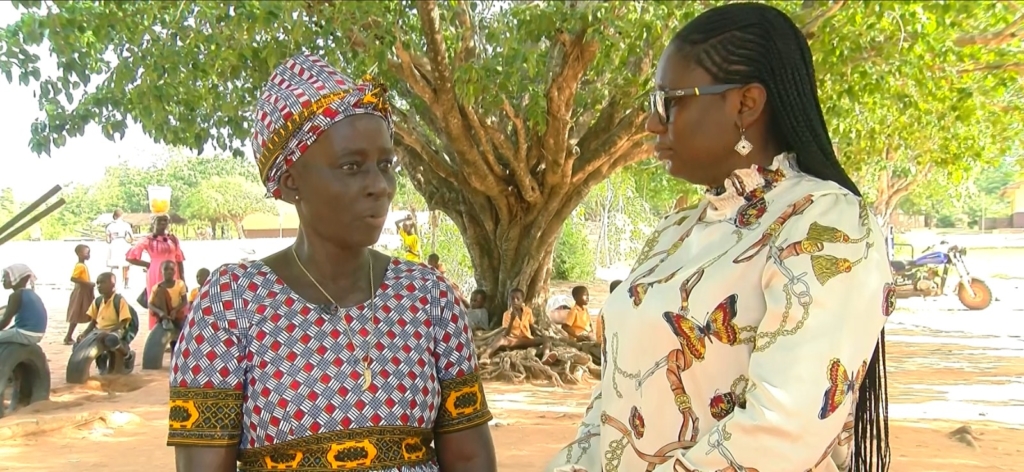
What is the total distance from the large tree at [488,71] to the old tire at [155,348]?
245 cm

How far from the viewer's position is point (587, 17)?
652cm

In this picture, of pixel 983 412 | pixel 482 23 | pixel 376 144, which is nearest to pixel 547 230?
pixel 482 23

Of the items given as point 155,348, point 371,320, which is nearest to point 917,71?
point 371,320

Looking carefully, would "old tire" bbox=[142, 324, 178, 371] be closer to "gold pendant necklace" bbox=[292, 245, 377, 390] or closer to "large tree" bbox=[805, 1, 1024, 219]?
"large tree" bbox=[805, 1, 1024, 219]

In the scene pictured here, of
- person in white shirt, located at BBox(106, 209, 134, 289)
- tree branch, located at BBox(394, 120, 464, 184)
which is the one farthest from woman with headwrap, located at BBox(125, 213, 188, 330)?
person in white shirt, located at BBox(106, 209, 134, 289)

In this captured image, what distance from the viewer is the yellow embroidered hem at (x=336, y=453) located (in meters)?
1.65

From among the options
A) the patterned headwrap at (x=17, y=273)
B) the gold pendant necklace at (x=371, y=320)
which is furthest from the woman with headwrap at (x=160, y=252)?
the gold pendant necklace at (x=371, y=320)

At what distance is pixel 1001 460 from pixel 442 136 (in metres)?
6.45

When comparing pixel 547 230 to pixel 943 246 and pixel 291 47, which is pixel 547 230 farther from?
pixel 943 246

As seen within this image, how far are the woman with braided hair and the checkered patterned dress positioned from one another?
0.41 metres

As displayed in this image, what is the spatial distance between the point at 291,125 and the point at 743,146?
90cm

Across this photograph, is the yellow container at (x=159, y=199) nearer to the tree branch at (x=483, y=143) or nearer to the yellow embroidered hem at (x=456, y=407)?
the tree branch at (x=483, y=143)

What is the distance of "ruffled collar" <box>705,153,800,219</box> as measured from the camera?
155 cm

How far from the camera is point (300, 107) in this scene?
1.70 metres
